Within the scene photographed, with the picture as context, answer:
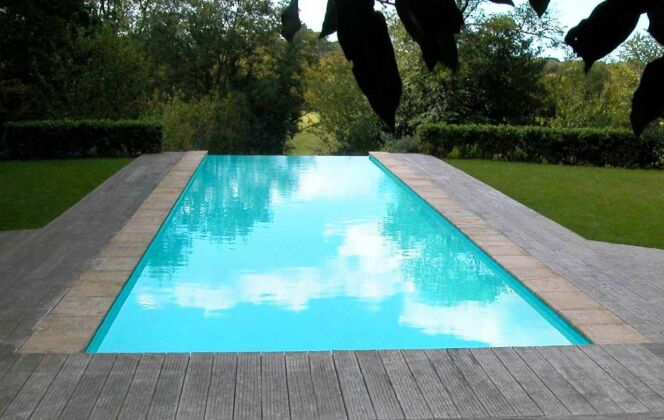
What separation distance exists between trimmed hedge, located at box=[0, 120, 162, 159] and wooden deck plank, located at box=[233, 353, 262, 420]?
10.7m

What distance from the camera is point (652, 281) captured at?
6.43 meters

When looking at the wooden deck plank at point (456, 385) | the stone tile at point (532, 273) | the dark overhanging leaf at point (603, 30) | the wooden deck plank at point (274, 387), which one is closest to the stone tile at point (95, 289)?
the wooden deck plank at point (274, 387)

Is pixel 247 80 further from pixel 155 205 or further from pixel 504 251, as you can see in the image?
pixel 504 251

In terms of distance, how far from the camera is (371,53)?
61 centimetres

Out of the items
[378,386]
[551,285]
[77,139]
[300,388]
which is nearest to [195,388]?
[300,388]

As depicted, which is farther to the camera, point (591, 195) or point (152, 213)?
point (591, 195)

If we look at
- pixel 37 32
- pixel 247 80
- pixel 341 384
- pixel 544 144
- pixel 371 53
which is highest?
pixel 371 53

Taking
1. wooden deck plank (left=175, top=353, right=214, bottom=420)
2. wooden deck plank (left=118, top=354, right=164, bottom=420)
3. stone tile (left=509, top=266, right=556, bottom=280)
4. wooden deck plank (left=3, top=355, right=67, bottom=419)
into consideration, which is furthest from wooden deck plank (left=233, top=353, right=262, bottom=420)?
stone tile (left=509, top=266, right=556, bottom=280)

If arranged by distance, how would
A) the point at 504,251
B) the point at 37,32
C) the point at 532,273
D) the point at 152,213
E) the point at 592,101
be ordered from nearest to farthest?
the point at 532,273 → the point at 504,251 → the point at 152,213 → the point at 37,32 → the point at 592,101

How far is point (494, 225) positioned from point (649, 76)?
845cm

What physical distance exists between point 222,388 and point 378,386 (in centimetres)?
82

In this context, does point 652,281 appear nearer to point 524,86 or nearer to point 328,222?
point 328,222

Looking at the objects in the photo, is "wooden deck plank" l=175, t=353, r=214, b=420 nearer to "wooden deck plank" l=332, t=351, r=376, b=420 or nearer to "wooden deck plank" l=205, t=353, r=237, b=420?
"wooden deck plank" l=205, t=353, r=237, b=420

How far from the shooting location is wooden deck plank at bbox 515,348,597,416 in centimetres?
395
